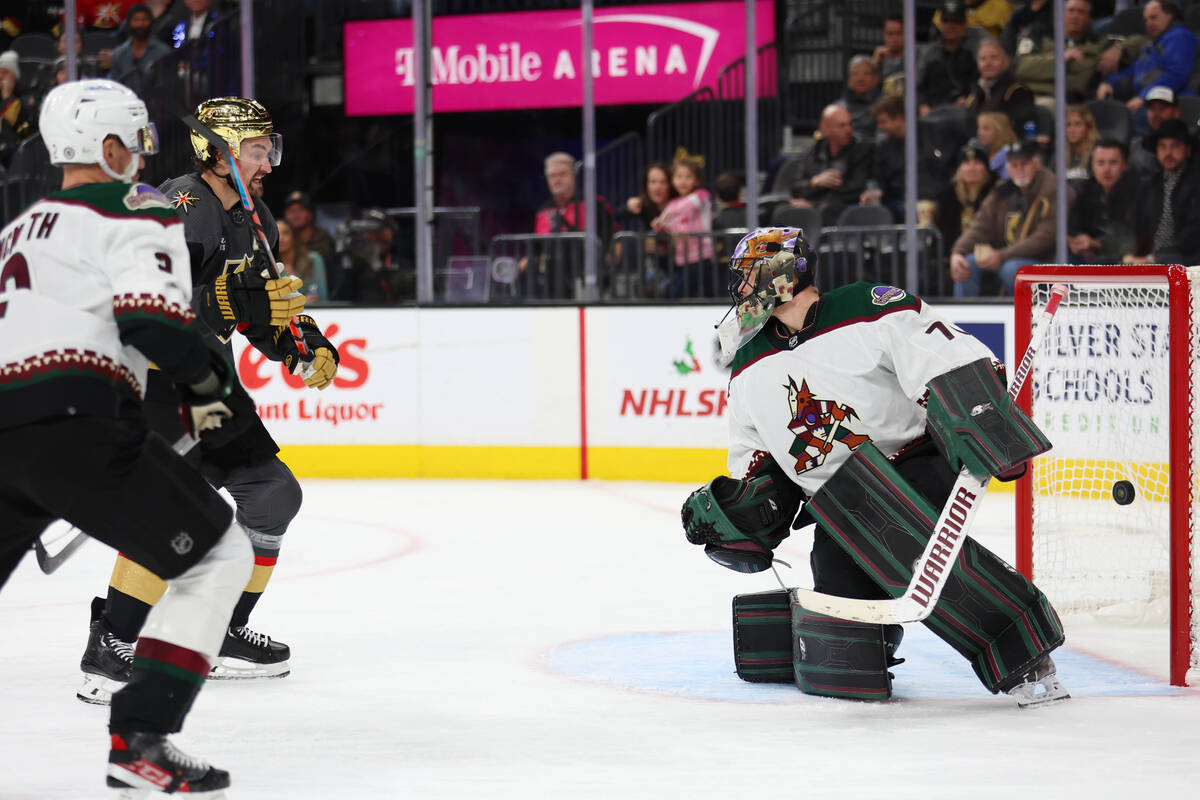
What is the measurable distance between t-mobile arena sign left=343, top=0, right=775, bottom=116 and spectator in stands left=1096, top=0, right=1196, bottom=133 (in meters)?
2.42

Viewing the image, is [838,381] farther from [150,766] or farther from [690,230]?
[690,230]

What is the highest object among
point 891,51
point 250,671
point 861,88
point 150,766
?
point 891,51

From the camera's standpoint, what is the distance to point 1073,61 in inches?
314

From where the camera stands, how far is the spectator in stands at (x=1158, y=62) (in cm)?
777

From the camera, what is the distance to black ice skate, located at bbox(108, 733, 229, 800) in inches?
93.7

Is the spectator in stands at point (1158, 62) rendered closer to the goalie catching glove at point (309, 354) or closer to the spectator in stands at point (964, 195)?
the spectator in stands at point (964, 195)

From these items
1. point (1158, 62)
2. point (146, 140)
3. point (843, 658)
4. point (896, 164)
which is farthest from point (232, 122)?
point (1158, 62)

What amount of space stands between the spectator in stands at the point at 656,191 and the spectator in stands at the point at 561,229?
0.83 feet

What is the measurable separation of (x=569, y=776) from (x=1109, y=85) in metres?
6.17

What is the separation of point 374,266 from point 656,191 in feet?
6.17

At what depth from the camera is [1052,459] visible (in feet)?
14.7

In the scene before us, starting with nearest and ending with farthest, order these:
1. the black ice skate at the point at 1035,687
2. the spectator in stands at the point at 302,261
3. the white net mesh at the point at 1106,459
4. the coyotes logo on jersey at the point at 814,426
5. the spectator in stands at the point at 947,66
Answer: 1. the black ice skate at the point at 1035,687
2. the coyotes logo on jersey at the point at 814,426
3. the white net mesh at the point at 1106,459
4. the spectator in stands at the point at 947,66
5. the spectator in stands at the point at 302,261

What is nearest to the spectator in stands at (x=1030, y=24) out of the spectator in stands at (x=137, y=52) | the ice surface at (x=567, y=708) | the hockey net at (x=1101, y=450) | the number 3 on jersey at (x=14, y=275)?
the hockey net at (x=1101, y=450)

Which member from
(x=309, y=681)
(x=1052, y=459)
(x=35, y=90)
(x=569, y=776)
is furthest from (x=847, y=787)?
(x=35, y=90)
